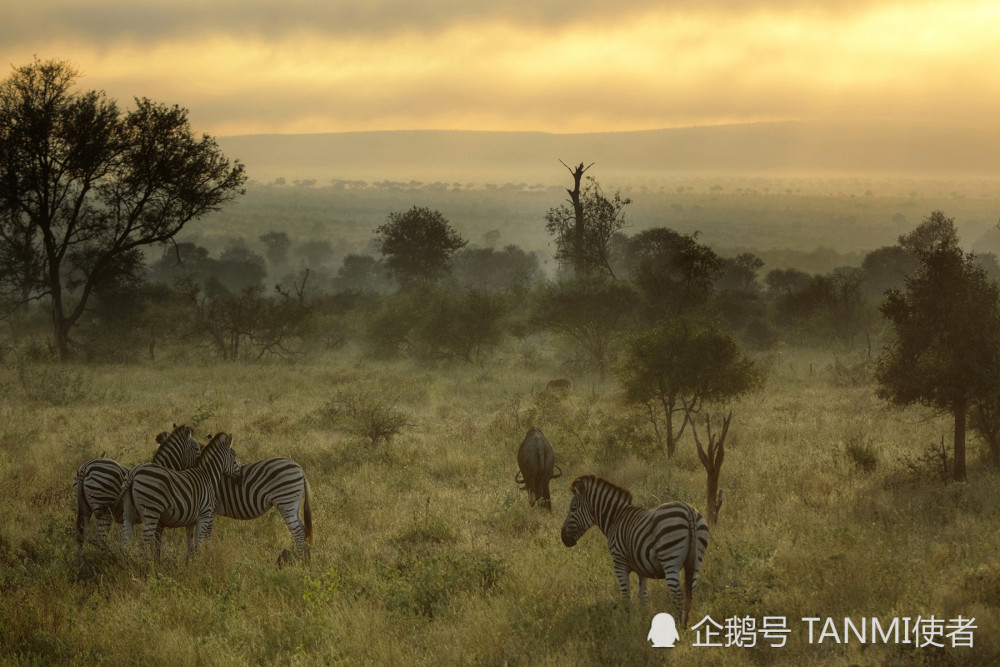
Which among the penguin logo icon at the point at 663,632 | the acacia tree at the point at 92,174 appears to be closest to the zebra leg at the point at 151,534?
the penguin logo icon at the point at 663,632

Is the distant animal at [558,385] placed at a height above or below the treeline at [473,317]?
below

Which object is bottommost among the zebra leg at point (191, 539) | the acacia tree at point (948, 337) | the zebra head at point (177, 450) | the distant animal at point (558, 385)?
the distant animal at point (558, 385)

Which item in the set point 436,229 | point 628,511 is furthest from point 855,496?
point 436,229

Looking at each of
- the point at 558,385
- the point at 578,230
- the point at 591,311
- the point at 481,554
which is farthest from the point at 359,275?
the point at 481,554

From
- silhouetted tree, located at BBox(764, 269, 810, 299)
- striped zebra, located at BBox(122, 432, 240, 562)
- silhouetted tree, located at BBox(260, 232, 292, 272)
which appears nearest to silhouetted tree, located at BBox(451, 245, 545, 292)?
silhouetted tree, located at BBox(764, 269, 810, 299)

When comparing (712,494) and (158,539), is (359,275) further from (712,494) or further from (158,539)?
(712,494)

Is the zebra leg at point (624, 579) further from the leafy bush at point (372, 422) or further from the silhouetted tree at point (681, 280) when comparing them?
the silhouetted tree at point (681, 280)

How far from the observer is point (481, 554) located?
9.91 meters

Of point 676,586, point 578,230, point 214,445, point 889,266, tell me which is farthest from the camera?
point 889,266

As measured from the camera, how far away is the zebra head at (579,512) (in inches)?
335

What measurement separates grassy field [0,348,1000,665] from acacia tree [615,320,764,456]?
3.02 ft

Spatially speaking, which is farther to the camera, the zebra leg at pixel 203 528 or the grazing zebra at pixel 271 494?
the grazing zebra at pixel 271 494

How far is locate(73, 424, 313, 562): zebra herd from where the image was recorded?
9.17 m

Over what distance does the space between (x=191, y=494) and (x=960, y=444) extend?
12.1 metres
